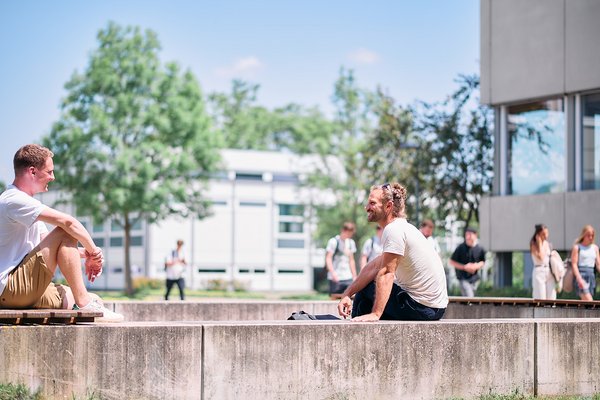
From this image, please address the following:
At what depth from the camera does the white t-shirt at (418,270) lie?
8664 mm

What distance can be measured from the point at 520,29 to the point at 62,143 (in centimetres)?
3230

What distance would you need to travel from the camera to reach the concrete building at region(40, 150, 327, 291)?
258 ft

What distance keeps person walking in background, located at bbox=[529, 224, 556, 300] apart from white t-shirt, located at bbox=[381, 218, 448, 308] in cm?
862

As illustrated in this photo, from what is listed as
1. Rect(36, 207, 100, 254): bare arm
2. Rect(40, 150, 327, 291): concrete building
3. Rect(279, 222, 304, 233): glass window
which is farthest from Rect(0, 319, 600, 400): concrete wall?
Rect(279, 222, 304, 233): glass window

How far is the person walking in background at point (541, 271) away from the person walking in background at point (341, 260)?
123 inches

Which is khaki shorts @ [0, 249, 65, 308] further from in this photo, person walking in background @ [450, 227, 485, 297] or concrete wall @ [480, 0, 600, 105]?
concrete wall @ [480, 0, 600, 105]

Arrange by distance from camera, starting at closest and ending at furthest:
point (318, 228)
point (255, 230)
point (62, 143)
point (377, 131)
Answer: point (377, 131)
point (62, 143)
point (318, 228)
point (255, 230)

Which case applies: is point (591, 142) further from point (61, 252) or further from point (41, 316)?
point (41, 316)

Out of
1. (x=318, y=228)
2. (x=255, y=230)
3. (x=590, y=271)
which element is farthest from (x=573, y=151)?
(x=255, y=230)

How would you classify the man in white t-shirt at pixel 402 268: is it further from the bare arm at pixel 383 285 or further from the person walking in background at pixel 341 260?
the person walking in background at pixel 341 260

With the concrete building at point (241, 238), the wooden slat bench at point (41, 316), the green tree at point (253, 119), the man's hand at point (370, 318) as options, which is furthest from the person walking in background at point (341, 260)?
the green tree at point (253, 119)

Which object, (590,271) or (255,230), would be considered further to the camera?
(255,230)

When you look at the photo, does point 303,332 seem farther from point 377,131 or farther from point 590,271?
point 377,131

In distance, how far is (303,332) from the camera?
7930mm
